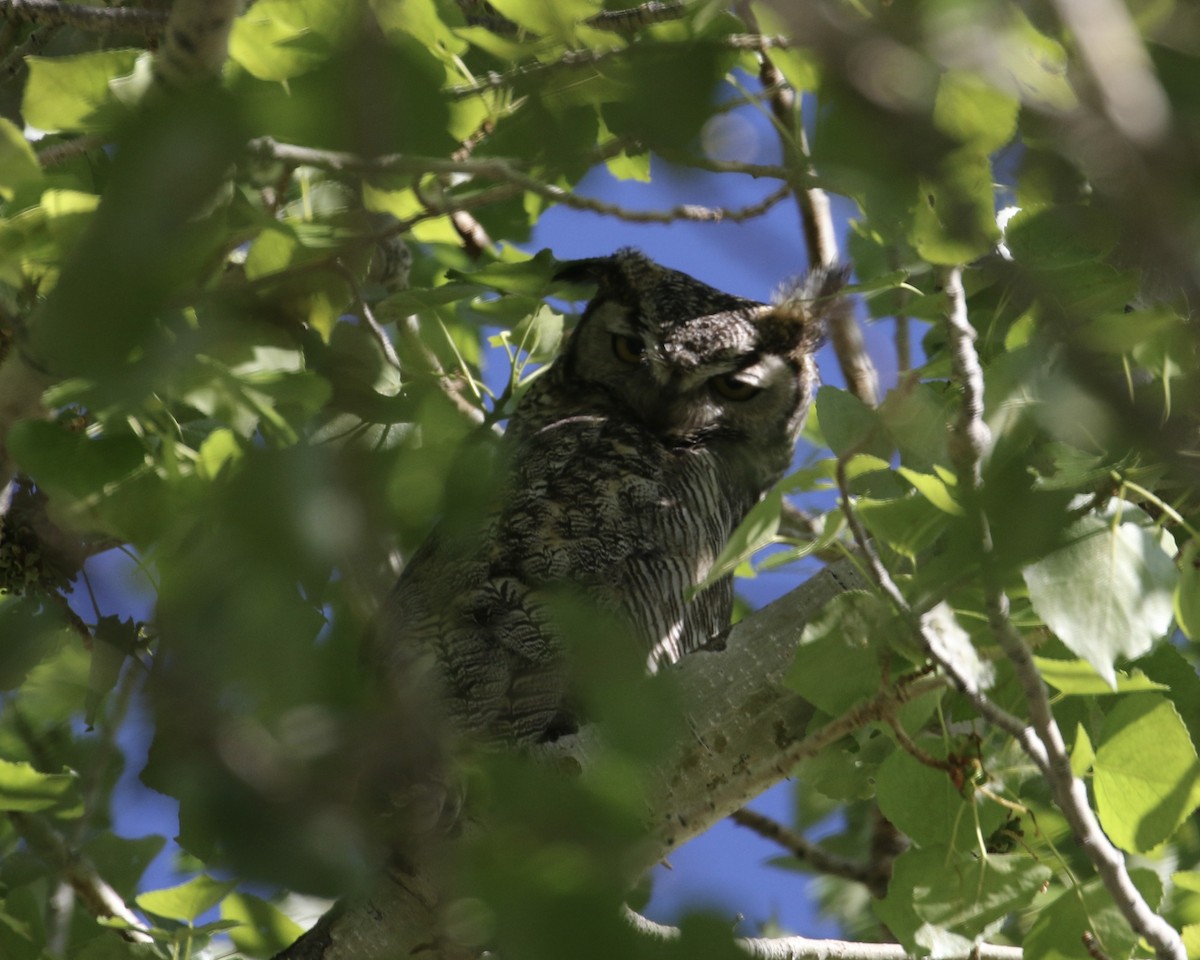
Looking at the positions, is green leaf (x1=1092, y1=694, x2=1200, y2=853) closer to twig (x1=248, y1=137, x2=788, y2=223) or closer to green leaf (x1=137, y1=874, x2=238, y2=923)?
twig (x1=248, y1=137, x2=788, y2=223)

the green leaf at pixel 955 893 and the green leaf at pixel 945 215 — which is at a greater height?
the green leaf at pixel 945 215

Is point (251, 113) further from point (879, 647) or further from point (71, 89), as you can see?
point (879, 647)

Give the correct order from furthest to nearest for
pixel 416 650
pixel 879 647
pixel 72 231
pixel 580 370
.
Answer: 1. pixel 580 370
2. pixel 416 650
3. pixel 879 647
4. pixel 72 231

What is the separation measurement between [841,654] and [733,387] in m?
1.66

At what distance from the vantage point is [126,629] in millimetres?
950

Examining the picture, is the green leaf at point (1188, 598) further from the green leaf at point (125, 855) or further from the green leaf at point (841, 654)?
the green leaf at point (125, 855)

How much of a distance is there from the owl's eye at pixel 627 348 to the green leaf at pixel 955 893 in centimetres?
173

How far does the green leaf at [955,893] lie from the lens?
1504 mm

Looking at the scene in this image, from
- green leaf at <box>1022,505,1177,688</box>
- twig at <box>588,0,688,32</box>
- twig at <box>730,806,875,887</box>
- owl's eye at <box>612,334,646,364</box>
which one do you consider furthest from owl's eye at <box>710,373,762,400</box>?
green leaf at <box>1022,505,1177,688</box>

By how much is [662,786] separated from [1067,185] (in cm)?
109

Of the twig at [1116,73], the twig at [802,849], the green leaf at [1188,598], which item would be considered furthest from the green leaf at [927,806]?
the twig at [802,849]

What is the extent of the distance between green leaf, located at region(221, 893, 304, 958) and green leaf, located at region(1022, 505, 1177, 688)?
3.58 ft

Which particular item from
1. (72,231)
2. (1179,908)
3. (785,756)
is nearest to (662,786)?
(785,756)

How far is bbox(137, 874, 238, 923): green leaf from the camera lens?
5.68ft
